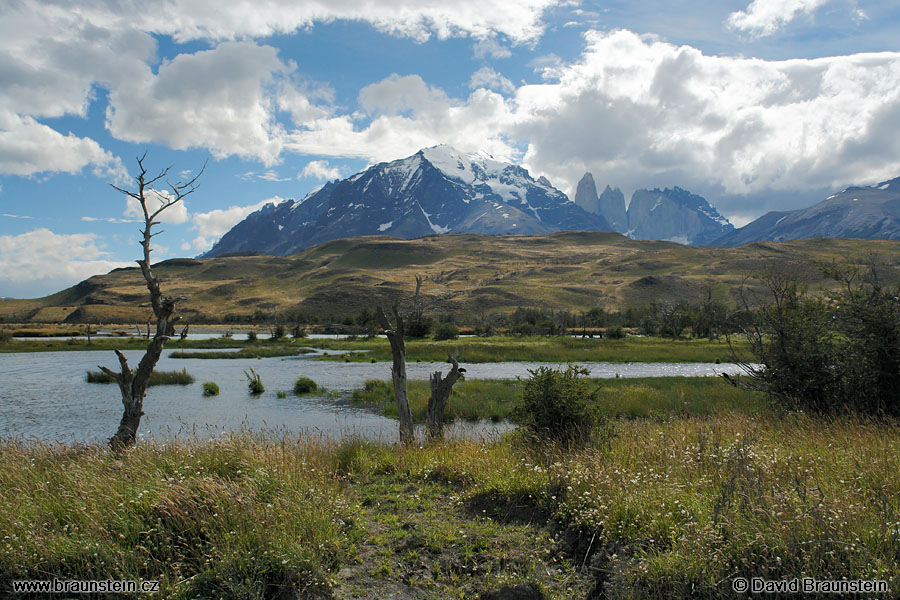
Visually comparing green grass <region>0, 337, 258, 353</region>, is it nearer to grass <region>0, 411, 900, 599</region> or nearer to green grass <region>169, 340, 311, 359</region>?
green grass <region>169, 340, 311, 359</region>

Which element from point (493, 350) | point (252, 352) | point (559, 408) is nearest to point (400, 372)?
point (559, 408)

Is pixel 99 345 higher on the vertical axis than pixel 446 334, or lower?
higher

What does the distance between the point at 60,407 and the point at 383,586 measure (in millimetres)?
31347

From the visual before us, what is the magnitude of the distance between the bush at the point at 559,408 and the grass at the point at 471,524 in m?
4.01

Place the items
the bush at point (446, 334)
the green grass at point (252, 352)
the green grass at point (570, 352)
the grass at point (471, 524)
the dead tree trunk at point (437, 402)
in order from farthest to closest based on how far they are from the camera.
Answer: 1. the bush at point (446, 334)
2. the green grass at point (252, 352)
3. the green grass at point (570, 352)
4. the dead tree trunk at point (437, 402)
5. the grass at point (471, 524)

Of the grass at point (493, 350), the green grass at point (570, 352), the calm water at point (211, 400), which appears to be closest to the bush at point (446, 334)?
the grass at point (493, 350)

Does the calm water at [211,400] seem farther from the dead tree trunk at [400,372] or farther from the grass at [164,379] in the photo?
the dead tree trunk at [400,372]

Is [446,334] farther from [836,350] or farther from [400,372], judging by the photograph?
[836,350]

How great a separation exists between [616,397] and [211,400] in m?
23.1

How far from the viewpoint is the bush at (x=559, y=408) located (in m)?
13.1

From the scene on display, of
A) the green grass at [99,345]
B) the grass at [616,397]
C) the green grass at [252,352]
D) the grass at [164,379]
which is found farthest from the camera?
the green grass at [99,345]

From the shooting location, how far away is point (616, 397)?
88.3 feet

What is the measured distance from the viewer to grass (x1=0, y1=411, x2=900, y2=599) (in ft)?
17.3

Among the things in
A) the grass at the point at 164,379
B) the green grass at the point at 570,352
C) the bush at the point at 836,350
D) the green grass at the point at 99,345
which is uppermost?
the bush at the point at 836,350
